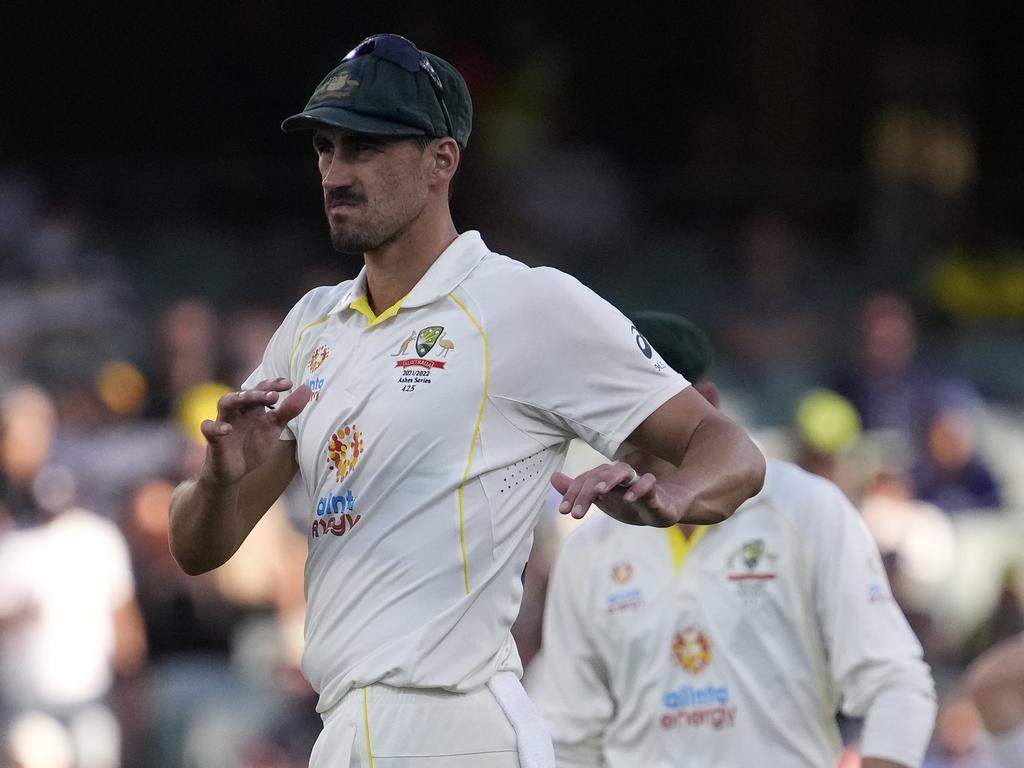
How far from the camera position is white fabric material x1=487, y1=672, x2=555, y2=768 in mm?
3732

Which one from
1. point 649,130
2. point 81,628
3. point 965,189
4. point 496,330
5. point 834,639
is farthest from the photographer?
point 649,130

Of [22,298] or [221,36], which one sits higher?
[221,36]

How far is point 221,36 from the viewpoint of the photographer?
15.2m

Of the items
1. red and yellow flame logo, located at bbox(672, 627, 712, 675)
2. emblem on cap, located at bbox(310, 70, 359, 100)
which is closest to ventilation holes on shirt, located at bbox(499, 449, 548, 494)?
emblem on cap, located at bbox(310, 70, 359, 100)

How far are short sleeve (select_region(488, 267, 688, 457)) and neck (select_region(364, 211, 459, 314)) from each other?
29 cm

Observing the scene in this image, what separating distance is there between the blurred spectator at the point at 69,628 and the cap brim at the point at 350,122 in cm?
574

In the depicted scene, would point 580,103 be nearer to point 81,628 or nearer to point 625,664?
point 81,628

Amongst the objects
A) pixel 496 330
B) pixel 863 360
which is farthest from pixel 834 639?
pixel 863 360

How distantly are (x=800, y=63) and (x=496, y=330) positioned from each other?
42.2 ft

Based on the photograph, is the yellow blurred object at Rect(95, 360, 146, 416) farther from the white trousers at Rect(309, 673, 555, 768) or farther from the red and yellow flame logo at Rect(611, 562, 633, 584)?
the white trousers at Rect(309, 673, 555, 768)

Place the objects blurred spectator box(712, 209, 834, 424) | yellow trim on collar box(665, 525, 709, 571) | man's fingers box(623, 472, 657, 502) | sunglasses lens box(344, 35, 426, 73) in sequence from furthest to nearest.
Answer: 1. blurred spectator box(712, 209, 834, 424)
2. yellow trim on collar box(665, 525, 709, 571)
3. sunglasses lens box(344, 35, 426, 73)
4. man's fingers box(623, 472, 657, 502)

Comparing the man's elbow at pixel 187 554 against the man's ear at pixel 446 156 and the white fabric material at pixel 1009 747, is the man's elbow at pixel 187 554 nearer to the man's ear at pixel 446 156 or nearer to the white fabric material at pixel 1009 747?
Answer: the man's ear at pixel 446 156

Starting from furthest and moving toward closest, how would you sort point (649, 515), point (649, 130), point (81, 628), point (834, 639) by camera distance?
point (649, 130) → point (81, 628) → point (834, 639) → point (649, 515)

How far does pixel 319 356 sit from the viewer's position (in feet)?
13.2
